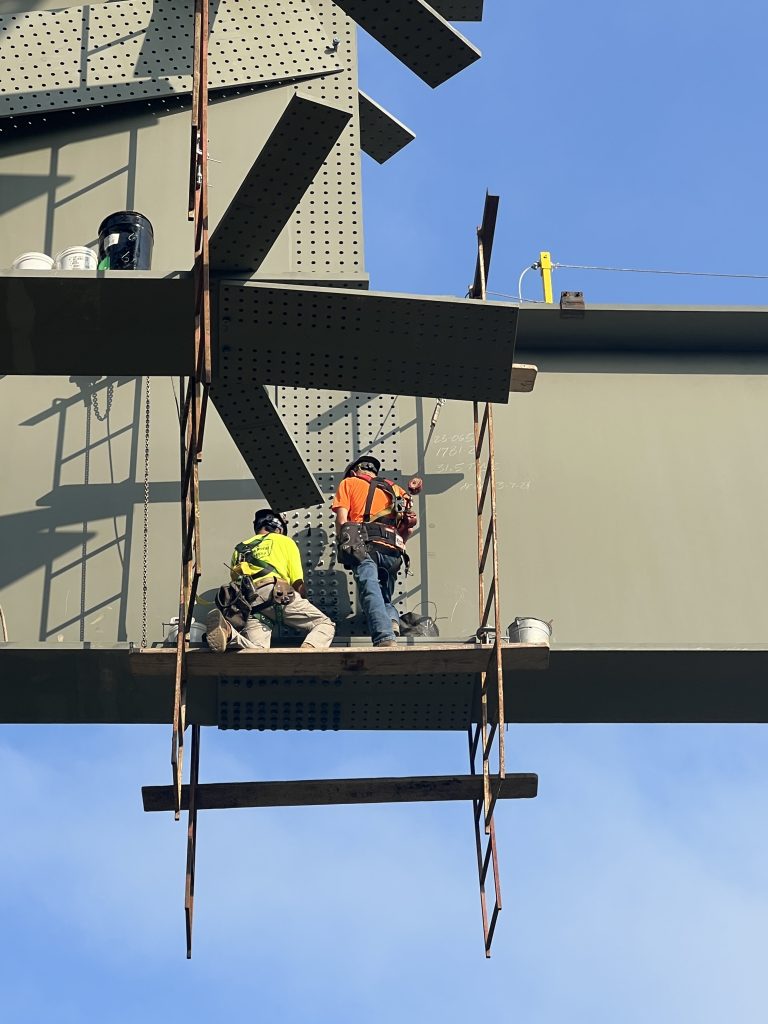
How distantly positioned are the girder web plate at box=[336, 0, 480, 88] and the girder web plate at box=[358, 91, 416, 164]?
2.34 m

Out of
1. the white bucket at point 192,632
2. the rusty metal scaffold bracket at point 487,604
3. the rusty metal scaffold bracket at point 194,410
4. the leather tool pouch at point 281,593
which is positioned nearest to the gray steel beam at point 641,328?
the rusty metal scaffold bracket at point 487,604

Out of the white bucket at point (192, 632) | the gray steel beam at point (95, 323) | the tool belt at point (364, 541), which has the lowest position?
the white bucket at point (192, 632)

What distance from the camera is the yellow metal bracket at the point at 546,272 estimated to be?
15.9 metres

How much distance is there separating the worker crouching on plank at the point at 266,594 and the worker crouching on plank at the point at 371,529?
1.28 feet

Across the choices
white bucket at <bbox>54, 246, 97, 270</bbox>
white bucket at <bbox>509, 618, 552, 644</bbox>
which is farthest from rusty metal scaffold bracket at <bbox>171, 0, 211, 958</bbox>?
white bucket at <bbox>509, 618, 552, 644</bbox>

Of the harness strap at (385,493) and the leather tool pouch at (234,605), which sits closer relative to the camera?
the leather tool pouch at (234,605)

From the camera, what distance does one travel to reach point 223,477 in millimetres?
13430

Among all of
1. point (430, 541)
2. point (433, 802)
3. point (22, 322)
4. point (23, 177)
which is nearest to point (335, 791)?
point (433, 802)

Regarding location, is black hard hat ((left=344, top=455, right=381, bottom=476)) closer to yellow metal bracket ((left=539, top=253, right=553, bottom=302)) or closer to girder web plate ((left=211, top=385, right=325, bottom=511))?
girder web plate ((left=211, top=385, right=325, bottom=511))

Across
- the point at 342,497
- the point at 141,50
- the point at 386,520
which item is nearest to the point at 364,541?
the point at 386,520

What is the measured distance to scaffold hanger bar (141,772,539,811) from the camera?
12375 mm

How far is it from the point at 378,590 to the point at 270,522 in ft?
3.21

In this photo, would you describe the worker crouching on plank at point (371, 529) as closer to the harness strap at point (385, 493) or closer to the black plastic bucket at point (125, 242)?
the harness strap at point (385, 493)

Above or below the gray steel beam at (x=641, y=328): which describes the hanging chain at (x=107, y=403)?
below
